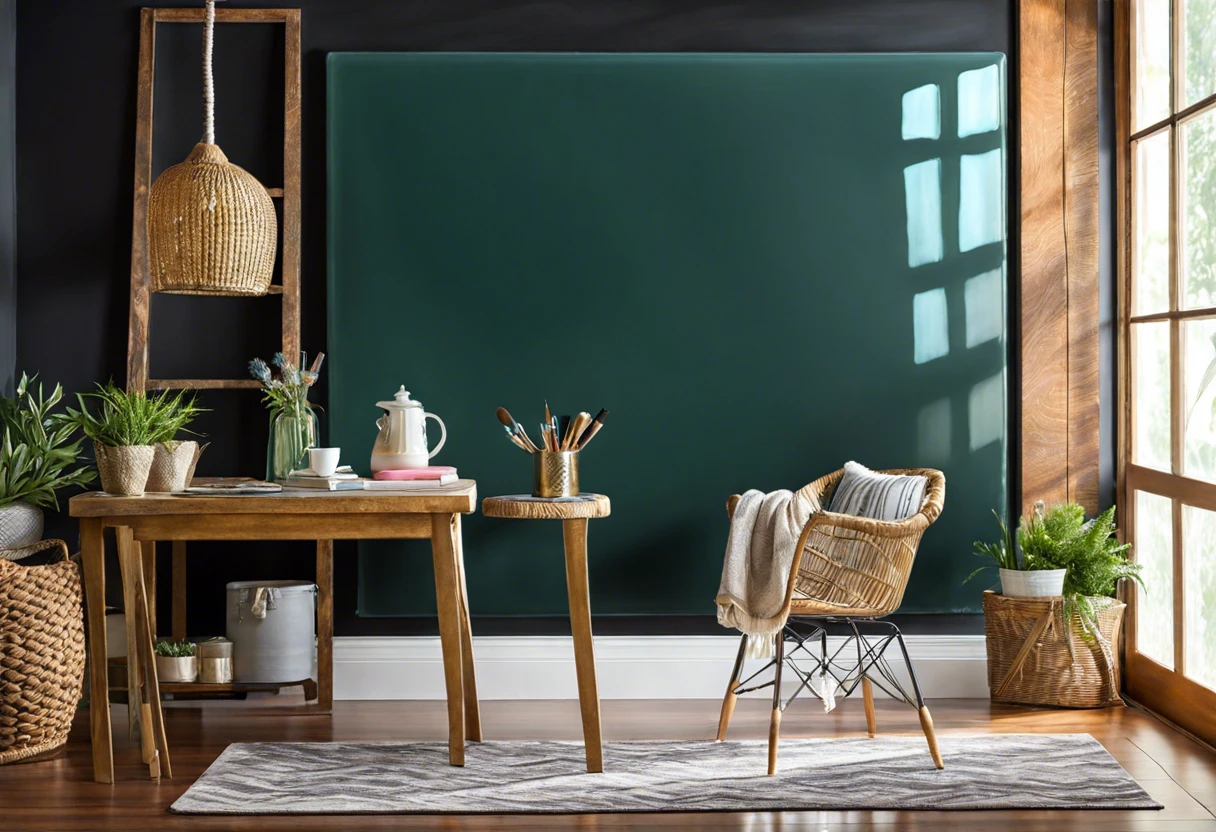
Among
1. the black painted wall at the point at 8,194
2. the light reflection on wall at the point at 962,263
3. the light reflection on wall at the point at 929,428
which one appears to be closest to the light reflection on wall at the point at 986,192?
the light reflection on wall at the point at 962,263

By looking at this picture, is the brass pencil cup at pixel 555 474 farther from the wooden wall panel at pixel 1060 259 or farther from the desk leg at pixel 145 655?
the wooden wall panel at pixel 1060 259

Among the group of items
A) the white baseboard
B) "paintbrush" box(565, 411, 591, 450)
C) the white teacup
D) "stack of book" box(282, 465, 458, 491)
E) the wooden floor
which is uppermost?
"paintbrush" box(565, 411, 591, 450)

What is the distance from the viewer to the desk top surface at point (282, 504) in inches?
122

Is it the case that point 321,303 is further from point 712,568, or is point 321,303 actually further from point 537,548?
point 712,568

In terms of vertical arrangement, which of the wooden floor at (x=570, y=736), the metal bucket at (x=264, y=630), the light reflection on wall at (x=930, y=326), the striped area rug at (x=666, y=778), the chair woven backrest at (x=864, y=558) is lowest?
the wooden floor at (x=570, y=736)

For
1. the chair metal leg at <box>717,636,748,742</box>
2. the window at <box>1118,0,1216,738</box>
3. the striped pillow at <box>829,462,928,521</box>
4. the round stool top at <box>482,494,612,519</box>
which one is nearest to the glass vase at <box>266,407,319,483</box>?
the round stool top at <box>482,494,612,519</box>

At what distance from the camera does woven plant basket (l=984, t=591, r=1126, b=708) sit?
13.0ft

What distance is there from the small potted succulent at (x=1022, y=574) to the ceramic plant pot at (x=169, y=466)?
2.66m

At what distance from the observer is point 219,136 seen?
429 cm

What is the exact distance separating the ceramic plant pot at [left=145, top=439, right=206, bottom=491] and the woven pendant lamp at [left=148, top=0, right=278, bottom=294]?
72 centimetres

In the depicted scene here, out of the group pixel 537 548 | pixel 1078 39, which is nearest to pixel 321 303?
pixel 537 548

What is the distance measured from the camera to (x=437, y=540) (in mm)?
3186

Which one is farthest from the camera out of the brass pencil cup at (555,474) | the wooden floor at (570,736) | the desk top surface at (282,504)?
the brass pencil cup at (555,474)

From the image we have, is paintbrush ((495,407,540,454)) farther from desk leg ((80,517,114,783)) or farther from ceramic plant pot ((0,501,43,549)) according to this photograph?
ceramic plant pot ((0,501,43,549))
